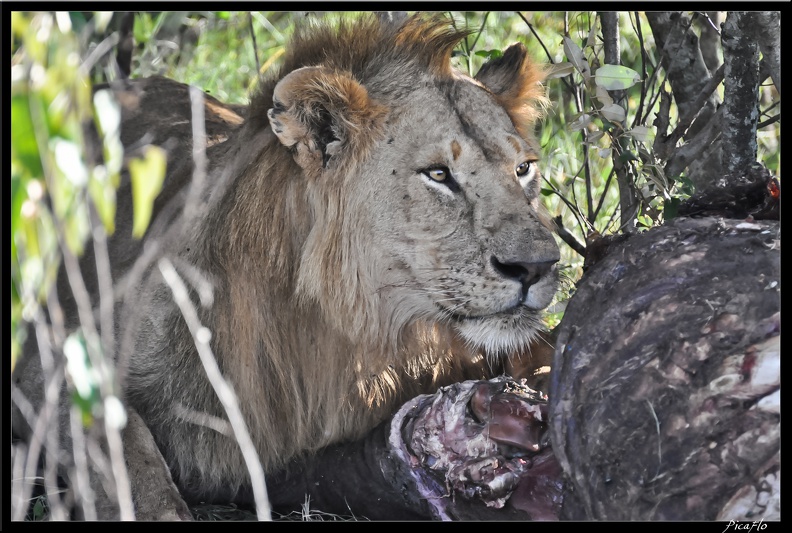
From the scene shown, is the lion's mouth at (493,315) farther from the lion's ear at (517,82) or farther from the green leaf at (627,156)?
the green leaf at (627,156)

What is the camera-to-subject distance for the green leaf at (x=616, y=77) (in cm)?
380

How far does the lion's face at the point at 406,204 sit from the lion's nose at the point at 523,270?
0.01 m

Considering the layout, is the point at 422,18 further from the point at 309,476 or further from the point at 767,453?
the point at 767,453

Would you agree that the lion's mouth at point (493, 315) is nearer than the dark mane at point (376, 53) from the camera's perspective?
Yes

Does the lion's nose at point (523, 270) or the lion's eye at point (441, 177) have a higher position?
the lion's eye at point (441, 177)

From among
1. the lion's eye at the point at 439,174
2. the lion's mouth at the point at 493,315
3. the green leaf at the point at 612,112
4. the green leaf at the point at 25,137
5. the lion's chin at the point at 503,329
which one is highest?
the green leaf at the point at 25,137

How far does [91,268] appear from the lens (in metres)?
4.19

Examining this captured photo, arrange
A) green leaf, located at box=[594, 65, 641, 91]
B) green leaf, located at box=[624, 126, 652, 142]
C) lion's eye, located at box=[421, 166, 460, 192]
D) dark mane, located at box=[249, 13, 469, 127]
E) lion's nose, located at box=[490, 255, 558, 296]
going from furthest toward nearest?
green leaf, located at box=[624, 126, 652, 142]
green leaf, located at box=[594, 65, 641, 91]
dark mane, located at box=[249, 13, 469, 127]
lion's eye, located at box=[421, 166, 460, 192]
lion's nose, located at box=[490, 255, 558, 296]

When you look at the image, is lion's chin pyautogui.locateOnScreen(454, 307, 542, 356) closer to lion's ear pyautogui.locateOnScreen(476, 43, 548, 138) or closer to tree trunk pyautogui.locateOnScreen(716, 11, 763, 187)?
lion's ear pyautogui.locateOnScreen(476, 43, 548, 138)

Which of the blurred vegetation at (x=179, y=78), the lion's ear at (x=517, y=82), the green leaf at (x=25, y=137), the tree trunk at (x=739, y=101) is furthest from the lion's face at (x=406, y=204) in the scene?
the green leaf at (x=25, y=137)

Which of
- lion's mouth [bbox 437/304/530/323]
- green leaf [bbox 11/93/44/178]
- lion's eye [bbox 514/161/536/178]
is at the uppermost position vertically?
green leaf [bbox 11/93/44/178]

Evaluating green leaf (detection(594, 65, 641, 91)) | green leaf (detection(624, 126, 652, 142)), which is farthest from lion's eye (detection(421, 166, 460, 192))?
green leaf (detection(624, 126, 652, 142))

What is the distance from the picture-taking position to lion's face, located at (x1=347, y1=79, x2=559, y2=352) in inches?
127

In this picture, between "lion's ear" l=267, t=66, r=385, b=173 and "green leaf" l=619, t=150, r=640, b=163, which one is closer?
"lion's ear" l=267, t=66, r=385, b=173
